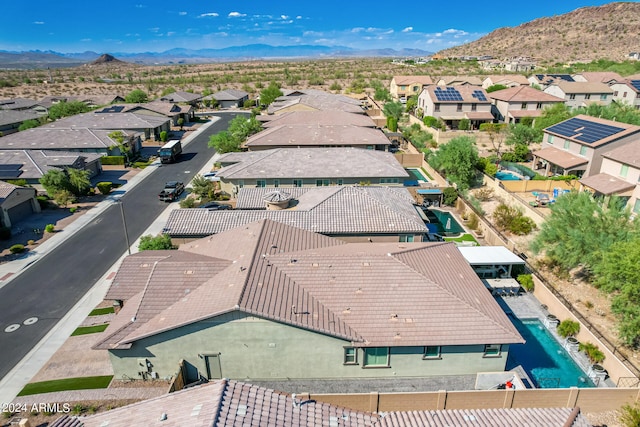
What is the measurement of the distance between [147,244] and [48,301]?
8082 mm

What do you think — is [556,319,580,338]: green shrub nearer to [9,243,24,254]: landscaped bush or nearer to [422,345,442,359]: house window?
[422,345,442,359]: house window

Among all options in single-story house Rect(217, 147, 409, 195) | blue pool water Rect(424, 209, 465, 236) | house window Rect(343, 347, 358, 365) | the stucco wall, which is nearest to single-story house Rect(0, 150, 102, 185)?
single-story house Rect(217, 147, 409, 195)

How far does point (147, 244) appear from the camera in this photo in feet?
104

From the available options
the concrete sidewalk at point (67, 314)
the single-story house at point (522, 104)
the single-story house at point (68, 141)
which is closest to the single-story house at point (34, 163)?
the single-story house at point (68, 141)

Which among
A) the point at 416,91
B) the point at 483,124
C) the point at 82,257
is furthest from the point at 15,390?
the point at 416,91

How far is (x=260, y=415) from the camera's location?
13609 mm

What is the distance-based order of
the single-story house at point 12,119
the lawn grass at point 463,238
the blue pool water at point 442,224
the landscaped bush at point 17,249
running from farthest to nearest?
1. the single-story house at point 12,119
2. the blue pool water at point 442,224
3. the lawn grass at point 463,238
4. the landscaped bush at point 17,249

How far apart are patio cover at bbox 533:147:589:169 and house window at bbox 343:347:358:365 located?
43.3 meters

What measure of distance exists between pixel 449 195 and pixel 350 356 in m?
30.4

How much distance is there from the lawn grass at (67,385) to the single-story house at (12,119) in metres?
71.9

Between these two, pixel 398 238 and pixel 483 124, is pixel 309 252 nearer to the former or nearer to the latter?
pixel 398 238

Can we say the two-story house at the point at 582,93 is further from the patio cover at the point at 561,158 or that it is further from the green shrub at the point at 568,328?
the green shrub at the point at 568,328

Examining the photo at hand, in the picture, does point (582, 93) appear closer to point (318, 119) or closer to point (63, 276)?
point (318, 119)

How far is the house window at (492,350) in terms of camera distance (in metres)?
22.1
